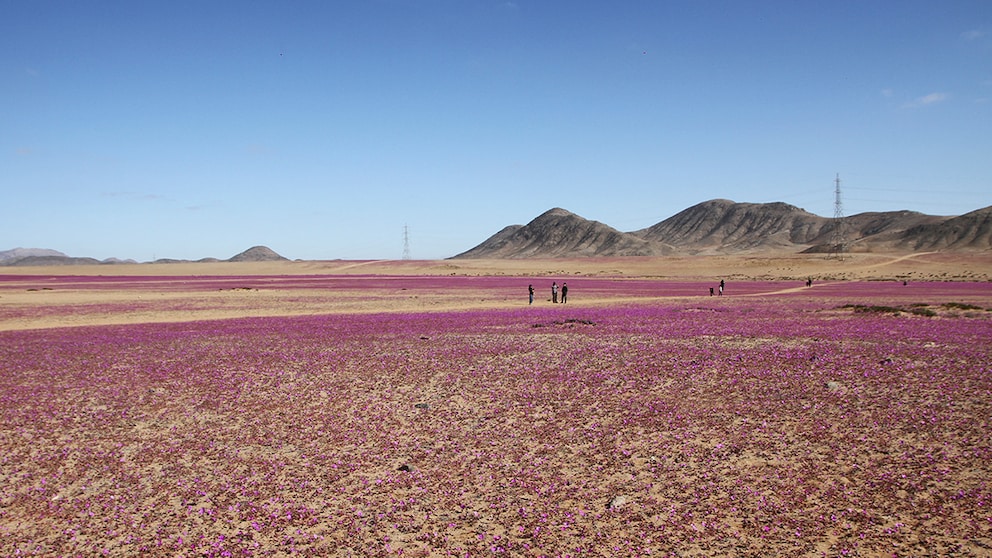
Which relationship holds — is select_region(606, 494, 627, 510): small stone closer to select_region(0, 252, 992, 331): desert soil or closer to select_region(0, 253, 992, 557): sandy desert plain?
select_region(0, 253, 992, 557): sandy desert plain

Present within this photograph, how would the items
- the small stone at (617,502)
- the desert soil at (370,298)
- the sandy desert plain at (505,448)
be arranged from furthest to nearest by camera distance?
the desert soil at (370,298) → the small stone at (617,502) → the sandy desert plain at (505,448)

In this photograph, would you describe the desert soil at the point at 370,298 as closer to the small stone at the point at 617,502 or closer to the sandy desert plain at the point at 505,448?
the sandy desert plain at the point at 505,448

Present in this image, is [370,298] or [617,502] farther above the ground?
[370,298]

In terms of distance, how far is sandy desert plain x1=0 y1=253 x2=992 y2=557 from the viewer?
7.54 metres

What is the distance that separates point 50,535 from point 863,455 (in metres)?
11.8

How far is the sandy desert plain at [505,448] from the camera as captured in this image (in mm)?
7535

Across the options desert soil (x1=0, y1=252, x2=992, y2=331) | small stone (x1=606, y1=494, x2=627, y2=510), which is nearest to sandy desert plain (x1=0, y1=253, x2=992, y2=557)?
small stone (x1=606, y1=494, x2=627, y2=510)

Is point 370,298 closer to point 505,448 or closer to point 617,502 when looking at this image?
point 505,448

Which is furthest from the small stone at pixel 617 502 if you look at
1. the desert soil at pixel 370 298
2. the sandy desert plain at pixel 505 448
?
the desert soil at pixel 370 298

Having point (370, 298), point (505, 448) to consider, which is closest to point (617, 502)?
point (505, 448)

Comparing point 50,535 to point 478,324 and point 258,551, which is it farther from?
point 478,324

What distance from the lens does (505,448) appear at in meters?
10.9

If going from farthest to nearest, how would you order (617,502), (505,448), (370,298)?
1. (370,298)
2. (505,448)
3. (617,502)

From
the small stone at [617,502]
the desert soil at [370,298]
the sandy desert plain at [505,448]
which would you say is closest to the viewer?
the sandy desert plain at [505,448]
